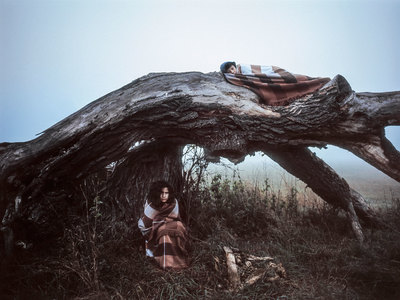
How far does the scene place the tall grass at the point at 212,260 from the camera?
2.65 metres

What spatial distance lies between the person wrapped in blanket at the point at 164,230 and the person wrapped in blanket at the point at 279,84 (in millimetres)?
1626

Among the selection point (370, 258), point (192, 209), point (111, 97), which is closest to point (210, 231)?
point (192, 209)

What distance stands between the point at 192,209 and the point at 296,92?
217cm

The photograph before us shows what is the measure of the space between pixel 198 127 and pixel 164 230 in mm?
1288

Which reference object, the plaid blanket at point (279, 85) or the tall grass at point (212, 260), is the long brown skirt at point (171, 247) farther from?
the plaid blanket at point (279, 85)

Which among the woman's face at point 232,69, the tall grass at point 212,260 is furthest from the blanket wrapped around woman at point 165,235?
the woman's face at point 232,69

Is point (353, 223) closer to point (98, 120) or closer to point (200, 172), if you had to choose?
point (200, 172)

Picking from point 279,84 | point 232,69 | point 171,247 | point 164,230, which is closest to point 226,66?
point 232,69

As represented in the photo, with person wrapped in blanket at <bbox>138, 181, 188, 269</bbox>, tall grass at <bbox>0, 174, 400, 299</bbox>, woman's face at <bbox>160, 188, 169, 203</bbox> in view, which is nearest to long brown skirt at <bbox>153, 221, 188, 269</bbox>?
person wrapped in blanket at <bbox>138, 181, 188, 269</bbox>

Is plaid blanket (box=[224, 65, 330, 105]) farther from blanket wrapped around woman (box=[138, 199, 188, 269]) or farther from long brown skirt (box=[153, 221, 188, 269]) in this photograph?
long brown skirt (box=[153, 221, 188, 269])

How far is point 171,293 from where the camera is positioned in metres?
2.61

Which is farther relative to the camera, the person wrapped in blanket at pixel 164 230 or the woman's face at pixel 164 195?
the woman's face at pixel 164 195

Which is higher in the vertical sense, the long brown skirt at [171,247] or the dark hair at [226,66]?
the dark hair at [226,66]

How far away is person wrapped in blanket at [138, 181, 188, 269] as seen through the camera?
3.32 metres
